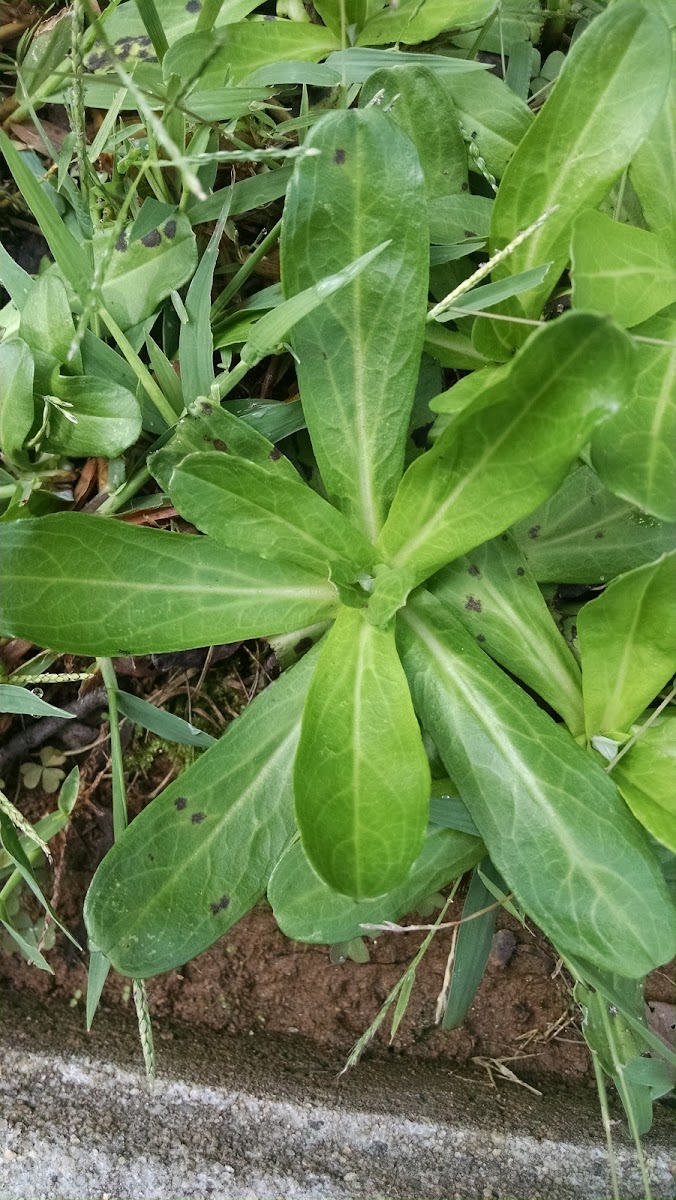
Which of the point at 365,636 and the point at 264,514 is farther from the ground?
the point at 264,514

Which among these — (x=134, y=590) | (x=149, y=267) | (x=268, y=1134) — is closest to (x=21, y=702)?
(x=134, y=590)

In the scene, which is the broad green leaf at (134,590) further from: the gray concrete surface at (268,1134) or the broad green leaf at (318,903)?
the gray concrete surface at (268,1134)

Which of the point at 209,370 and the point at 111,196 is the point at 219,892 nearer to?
the point at 209,370

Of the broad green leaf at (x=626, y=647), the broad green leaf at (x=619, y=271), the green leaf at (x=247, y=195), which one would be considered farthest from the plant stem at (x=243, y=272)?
the broad green leaf at (x=626, y=647)

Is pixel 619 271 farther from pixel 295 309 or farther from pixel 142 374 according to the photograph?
pixel 142 374

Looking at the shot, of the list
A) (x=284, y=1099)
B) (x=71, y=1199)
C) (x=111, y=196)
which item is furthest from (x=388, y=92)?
(x=71, y=1199)

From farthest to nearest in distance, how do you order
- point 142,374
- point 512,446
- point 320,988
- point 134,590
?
point 320,988
point 142,374
point 134,590
point 512,446

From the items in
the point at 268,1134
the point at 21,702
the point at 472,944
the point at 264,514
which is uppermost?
the point at 264,514
